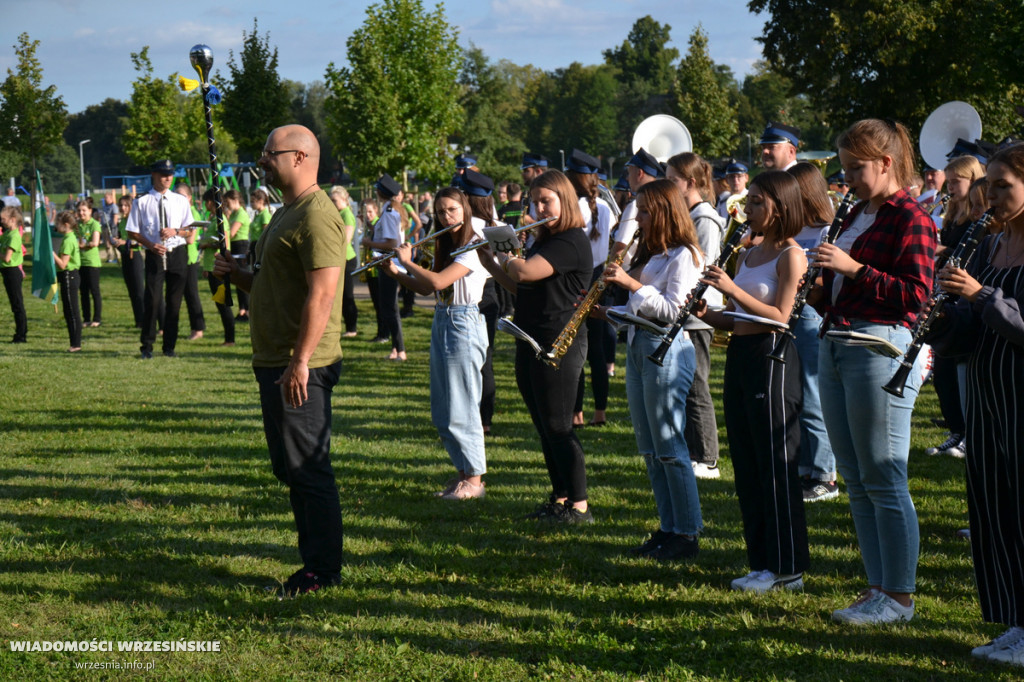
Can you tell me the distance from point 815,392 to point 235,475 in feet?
13.6

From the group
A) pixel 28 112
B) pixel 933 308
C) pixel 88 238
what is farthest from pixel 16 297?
pixel 28 112

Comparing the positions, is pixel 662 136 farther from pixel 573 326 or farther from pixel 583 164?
pixel 573 326

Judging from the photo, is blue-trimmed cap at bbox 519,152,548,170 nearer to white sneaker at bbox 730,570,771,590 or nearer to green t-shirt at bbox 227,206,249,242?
green t-shirt at bbox 227,206,249,242

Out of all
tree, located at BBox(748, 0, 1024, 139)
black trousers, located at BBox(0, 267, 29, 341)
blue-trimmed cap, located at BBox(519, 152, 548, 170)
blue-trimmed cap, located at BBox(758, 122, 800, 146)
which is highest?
tree, located at BBox(748, 0, 1024, 139)

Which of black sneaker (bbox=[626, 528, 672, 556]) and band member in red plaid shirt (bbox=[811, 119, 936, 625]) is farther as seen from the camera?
black sneaker (bbox=[626, 528, 672, 556])

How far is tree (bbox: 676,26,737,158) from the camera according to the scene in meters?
51.0

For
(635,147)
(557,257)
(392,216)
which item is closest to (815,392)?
(557,257)

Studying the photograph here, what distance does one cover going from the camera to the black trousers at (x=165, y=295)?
13469 mm

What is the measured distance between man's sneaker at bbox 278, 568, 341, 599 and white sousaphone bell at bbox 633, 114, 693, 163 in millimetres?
6202

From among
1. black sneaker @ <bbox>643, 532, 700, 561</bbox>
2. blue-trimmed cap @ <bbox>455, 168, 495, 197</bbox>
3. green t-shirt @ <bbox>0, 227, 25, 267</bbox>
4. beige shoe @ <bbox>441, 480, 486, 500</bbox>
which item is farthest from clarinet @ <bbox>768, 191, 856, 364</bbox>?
green t-shirt @ <bbox>0, 227, 25, 267</bbox>

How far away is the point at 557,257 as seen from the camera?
19.2 feet

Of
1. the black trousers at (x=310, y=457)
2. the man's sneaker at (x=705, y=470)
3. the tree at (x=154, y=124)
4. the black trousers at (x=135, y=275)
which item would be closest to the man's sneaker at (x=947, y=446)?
the man's sneaker at (x=705, y=470)

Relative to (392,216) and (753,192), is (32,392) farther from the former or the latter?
(753,192)

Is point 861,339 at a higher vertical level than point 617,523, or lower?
higher
